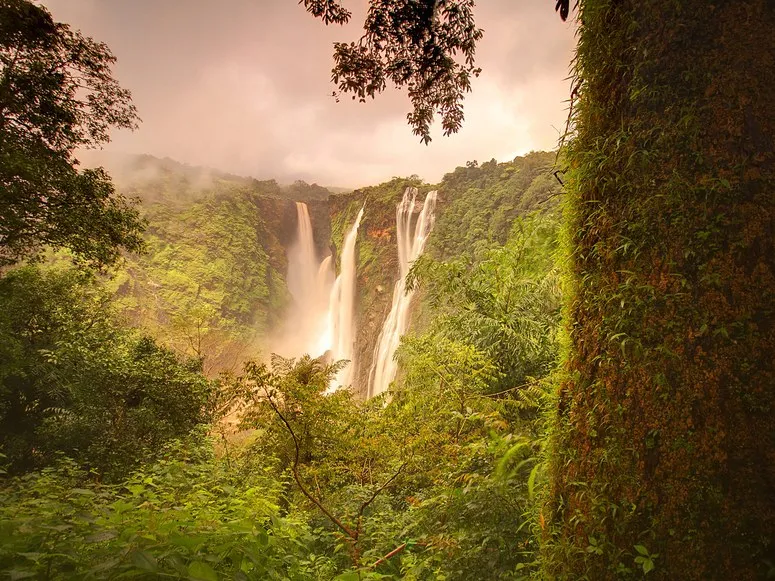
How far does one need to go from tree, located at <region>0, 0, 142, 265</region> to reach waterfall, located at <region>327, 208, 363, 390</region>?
32036mm

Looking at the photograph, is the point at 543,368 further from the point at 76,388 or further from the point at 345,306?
the point at 345,306

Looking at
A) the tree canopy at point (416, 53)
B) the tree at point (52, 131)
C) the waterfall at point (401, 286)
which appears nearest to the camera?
the tree canopy at point (416, 53)

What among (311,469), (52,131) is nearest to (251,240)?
(52,131)

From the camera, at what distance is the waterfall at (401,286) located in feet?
87.7

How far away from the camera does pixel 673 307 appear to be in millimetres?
1123

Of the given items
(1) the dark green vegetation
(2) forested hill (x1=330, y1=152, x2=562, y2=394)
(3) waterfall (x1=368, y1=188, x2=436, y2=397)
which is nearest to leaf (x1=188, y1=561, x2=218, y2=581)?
(1) the dark green vegetation

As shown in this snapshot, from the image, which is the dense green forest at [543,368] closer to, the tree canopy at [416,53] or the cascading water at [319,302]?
the tree canopy at [416,53]

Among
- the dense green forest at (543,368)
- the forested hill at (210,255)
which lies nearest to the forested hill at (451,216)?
the forested hill at (210,255)

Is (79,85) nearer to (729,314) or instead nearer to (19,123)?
(19,123)

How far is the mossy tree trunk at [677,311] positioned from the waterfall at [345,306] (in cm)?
3770

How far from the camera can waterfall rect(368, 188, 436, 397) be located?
2674 centimetres

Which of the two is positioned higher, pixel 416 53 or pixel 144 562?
pixel 416 53

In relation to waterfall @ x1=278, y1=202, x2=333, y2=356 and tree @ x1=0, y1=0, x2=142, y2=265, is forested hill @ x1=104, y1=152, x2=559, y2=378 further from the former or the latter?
tree @ x1=0, y1=0, x2=142, y2=265

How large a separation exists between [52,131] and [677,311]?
9.41 meters
